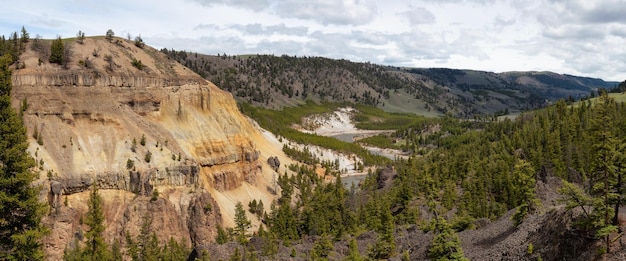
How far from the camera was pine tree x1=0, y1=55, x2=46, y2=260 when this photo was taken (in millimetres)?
31625

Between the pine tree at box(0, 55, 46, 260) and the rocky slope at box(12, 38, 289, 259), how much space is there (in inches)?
1407

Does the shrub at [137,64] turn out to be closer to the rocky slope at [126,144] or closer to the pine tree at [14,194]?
the rocky slope at [126,144]

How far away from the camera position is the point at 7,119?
106 ft

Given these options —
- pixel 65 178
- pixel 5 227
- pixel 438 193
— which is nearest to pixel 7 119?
pixel 5 227

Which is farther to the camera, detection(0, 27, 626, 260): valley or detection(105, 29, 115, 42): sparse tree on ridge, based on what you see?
detection(105, 29, 115, 42): sparse tree on ridge

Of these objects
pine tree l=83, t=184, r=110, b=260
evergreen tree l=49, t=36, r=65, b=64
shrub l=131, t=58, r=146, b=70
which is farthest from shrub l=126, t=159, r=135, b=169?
pine tree l=83, t=184, r=110, b=260

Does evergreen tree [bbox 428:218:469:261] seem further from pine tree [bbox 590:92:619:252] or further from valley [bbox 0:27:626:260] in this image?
pine tree [bbox 590:92:619:252]

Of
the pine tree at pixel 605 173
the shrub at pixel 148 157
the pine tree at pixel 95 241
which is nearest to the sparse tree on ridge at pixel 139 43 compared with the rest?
the shrub at pixel 148 157

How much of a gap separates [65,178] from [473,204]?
6786cm

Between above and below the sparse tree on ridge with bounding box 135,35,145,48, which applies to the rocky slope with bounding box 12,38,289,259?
below

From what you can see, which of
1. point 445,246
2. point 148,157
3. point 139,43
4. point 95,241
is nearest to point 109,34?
point 139,43

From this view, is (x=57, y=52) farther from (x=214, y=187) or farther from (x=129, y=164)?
(x=214, y=187)

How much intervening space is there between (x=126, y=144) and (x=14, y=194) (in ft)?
163

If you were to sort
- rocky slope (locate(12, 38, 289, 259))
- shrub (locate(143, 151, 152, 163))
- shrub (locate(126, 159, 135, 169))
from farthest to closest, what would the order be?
shrub (locate(143, 151, 152, 163)), shrub (locate(126, 159, 135, 169)), rocky slope (locate(12, 38, 289, 259))
